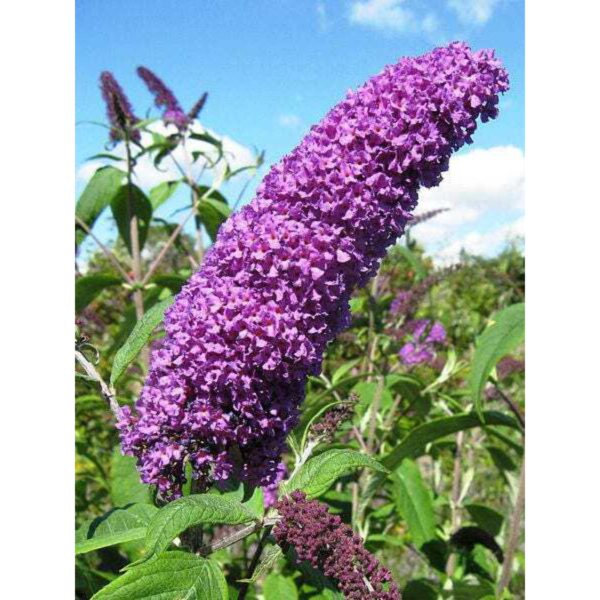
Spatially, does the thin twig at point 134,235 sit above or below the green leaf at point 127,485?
above

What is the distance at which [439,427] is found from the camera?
1241 mm

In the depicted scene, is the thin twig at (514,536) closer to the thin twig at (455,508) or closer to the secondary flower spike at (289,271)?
the thin twig at (455,508)

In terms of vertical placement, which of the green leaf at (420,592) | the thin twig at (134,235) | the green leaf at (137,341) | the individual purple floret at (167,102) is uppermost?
the individual purple floret at (167,102)

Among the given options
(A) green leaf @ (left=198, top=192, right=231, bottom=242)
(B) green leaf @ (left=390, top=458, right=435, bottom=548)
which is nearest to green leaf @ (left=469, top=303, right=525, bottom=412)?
(B) green leaf @ (left=390, top=458, right=435, bottom=548)

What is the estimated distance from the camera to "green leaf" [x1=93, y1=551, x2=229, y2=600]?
0.62 meters

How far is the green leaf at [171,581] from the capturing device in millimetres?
622

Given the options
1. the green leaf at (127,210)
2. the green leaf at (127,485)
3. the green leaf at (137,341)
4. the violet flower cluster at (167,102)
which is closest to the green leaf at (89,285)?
the green leaf at (127,210)

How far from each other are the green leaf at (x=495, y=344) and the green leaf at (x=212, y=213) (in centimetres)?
62

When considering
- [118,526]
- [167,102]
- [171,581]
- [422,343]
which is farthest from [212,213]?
[171,581]

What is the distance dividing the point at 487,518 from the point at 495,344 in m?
0.75

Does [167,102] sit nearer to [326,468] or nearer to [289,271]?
[289,271]

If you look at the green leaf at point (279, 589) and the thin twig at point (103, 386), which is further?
the green leaf at point (279, 589)
